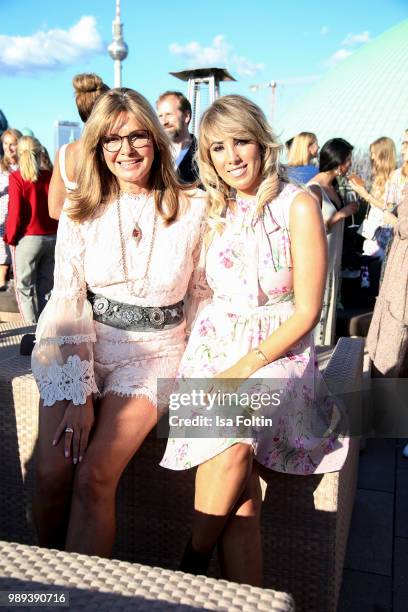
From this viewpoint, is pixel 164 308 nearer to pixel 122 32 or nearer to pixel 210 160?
pixel 210 160

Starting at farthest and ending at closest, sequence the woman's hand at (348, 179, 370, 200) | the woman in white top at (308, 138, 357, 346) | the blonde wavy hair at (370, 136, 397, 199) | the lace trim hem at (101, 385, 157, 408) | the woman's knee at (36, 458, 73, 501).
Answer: the blonde wavy hair at (370, 136, 397, 199), the woman's hand at (348, 179, 370, 200), the woman in white top at (308, 138, 357, 346), the lace trim hem at (101, 385, 157, 408), the woman's knee at (36, 458, 73, 501)

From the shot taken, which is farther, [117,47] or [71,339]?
[117,47]

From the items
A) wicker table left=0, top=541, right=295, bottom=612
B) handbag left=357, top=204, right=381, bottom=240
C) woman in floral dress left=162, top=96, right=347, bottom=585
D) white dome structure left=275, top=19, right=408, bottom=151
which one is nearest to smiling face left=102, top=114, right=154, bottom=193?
woman in floral dress left=162, top=96, right=347, bottom=585

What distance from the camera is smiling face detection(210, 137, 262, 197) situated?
76.5 inches

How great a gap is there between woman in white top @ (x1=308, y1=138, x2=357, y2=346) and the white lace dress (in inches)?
100

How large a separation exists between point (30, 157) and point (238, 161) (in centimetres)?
322

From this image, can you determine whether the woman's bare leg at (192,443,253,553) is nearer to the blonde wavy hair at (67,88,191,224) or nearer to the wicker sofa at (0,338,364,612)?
the wicker sofa at (0,338,364,612)

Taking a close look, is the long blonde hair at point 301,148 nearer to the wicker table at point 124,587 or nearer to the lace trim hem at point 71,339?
the lace trim hem at point 71,339

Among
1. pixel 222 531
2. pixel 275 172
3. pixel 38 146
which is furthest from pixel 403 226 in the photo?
pixel 38 146

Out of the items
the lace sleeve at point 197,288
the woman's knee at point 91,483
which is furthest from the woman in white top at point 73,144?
the woman's knee at point 91,483

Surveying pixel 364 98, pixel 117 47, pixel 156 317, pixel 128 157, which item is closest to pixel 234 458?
pixel 156 317

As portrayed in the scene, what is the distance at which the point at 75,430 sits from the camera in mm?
1767

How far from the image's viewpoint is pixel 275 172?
6.47 ft

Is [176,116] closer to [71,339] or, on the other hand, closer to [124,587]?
[71,339]
